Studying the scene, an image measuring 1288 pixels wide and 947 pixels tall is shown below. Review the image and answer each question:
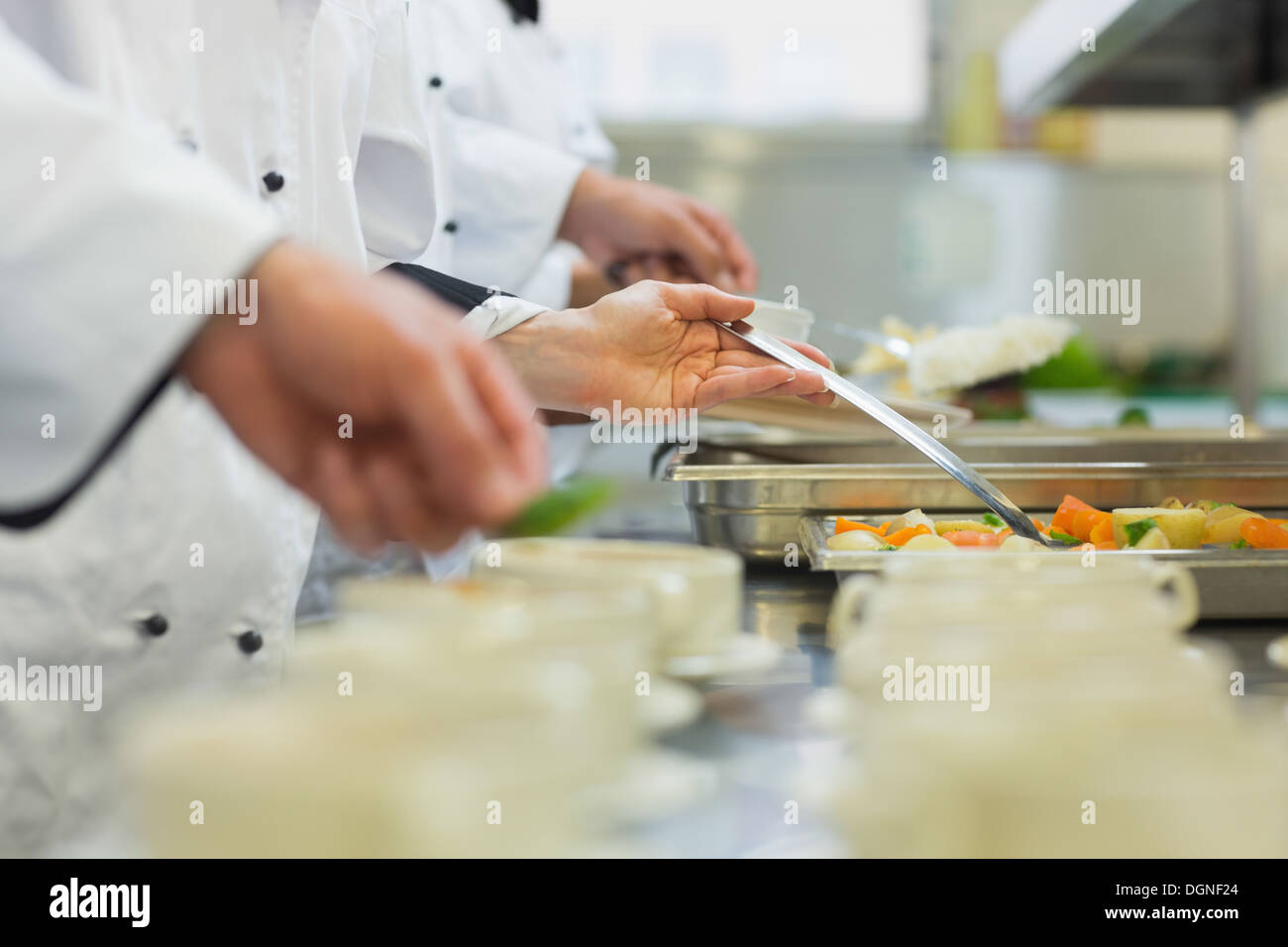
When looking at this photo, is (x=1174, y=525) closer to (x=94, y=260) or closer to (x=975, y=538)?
(x=975, y=538)

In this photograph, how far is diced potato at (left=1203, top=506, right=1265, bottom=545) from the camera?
0.91 meters

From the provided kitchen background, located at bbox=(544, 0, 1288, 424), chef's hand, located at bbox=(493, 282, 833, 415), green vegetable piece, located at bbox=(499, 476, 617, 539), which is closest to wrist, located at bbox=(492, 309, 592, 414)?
chef's hand, located at bbox=(493, 282, 833, 415)

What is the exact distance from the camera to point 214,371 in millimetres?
424

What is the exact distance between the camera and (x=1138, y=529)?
889mm

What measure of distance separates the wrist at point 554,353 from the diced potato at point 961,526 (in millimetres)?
322

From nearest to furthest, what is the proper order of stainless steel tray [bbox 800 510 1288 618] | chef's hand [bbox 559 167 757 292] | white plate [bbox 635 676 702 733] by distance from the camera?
1. white plate [bbox 635 676 702 733]
2. stainless steel tray [bbox 800 510 1288 618]
3. chef's hand [bbox 559 167 757 292]

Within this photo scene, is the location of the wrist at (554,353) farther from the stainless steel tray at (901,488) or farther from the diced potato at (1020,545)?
the diced potato at (1020,545)

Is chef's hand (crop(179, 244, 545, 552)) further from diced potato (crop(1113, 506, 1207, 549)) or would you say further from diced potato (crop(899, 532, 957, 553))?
diced potato (crop(1113, 506, 1207, 549))

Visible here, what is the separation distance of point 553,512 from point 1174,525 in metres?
0.55

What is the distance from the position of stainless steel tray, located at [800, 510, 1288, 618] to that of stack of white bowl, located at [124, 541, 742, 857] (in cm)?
35

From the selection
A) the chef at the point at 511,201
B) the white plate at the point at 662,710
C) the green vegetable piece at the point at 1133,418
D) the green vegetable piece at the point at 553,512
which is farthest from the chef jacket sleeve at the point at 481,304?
the green vegetable piece at the point at 1133,418

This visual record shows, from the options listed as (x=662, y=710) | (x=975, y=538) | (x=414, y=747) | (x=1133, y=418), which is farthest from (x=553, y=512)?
(x=1133, y=418)
